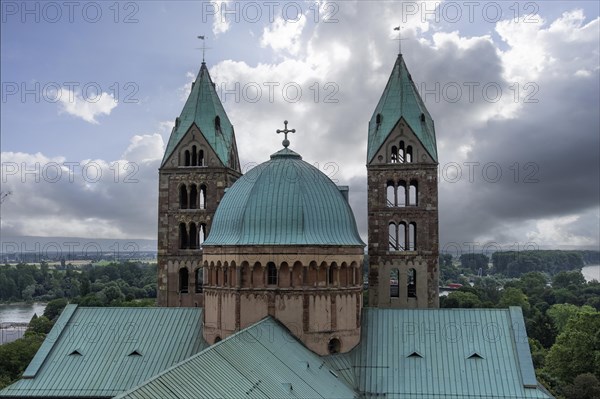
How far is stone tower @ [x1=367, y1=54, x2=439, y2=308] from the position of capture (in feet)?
173

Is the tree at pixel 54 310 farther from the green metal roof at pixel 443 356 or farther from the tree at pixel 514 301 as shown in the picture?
the green metal roof at pixel 443 356

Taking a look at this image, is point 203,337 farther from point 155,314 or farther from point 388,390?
point 388,390

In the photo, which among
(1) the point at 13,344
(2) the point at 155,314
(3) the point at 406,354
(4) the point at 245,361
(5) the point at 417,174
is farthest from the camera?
(1) the point at 13,344

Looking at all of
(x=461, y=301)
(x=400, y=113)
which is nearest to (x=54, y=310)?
(x=461, y=301)

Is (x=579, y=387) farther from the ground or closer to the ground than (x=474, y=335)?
closer to the ground

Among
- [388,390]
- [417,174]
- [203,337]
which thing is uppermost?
[417,174]

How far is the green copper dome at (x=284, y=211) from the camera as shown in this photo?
38156 millimetres

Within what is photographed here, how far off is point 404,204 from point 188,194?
1818 cm

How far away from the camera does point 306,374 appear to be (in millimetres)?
Answer: 31906

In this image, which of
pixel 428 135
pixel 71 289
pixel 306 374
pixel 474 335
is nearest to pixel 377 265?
pixel 428 135

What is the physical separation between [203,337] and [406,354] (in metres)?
12.4

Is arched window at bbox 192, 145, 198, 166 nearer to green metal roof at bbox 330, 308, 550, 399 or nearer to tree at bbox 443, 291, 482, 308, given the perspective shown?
green metal roof at bbox 330, 308, 550, 399

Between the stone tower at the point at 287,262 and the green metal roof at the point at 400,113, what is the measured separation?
14.3 meters

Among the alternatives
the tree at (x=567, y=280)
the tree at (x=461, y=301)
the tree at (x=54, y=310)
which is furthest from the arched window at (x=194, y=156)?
the tree at (x=567, y=280)
